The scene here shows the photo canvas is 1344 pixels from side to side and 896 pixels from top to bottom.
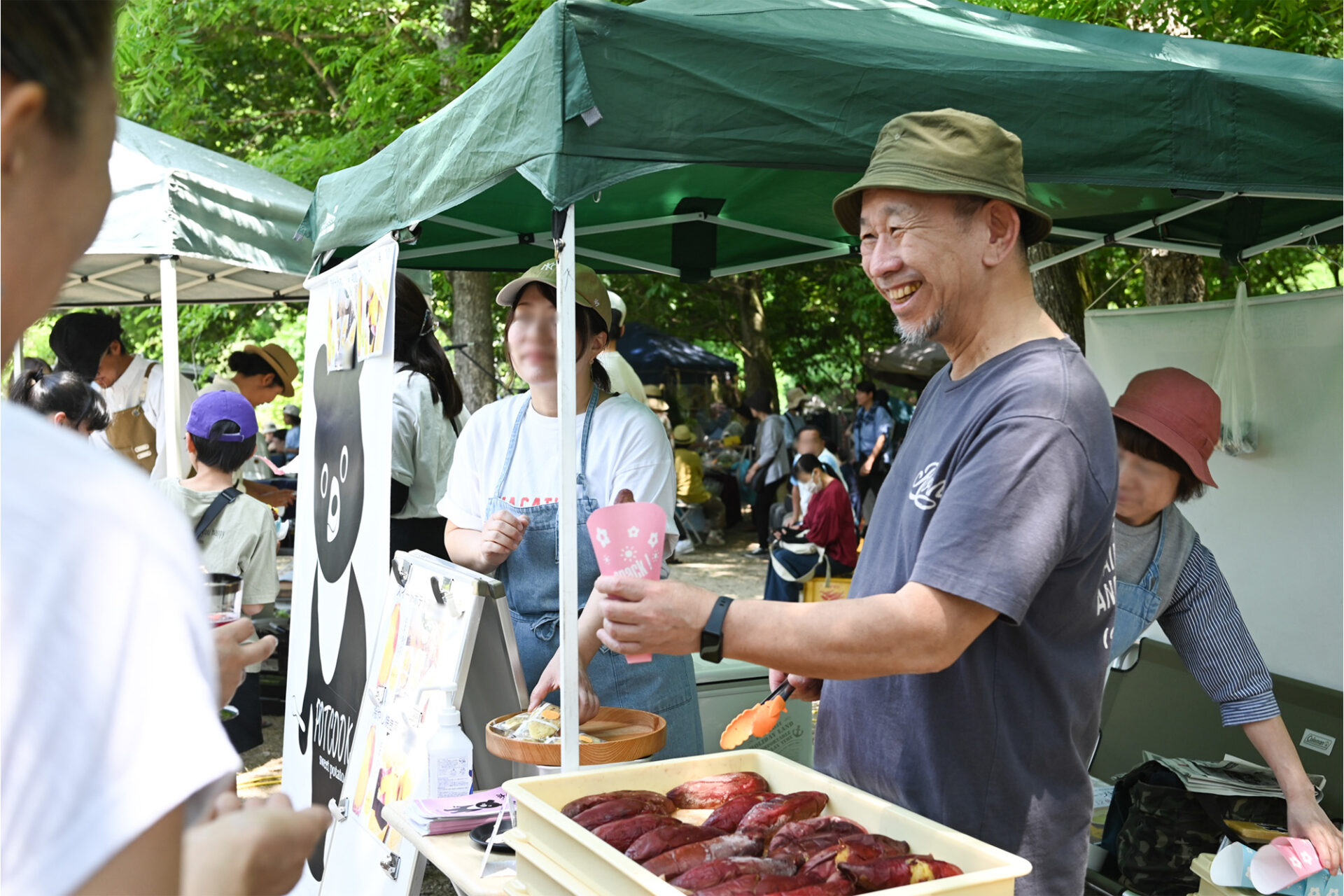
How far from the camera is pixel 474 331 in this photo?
1032cm

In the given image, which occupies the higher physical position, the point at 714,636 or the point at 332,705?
the point at 714,636

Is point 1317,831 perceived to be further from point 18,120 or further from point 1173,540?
point 18,120

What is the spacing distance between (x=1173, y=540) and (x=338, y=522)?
2.52 metres

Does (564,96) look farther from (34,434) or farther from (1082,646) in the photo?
(34,434)

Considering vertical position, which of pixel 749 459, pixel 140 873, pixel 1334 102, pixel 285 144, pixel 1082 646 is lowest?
pixel 749 459

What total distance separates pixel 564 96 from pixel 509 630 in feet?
4.81

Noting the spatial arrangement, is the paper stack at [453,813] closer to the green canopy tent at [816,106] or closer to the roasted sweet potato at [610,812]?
the green canopy tent at [816,106]

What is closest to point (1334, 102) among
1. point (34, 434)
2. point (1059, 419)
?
point (1059, 419)

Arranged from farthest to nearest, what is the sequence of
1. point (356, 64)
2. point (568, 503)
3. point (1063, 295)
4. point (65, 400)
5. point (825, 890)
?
point (356, 64)
point (1063, 295)
point (65, 400)
point (568, 503)
point (825, 890)

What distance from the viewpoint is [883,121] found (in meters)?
2.50

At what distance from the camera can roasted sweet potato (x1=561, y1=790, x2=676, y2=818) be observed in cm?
174

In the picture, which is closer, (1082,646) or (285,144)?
(1082,646)

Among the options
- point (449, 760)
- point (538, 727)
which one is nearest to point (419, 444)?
point (449, 760)

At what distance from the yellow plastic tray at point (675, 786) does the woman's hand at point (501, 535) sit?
1150 millimetres
